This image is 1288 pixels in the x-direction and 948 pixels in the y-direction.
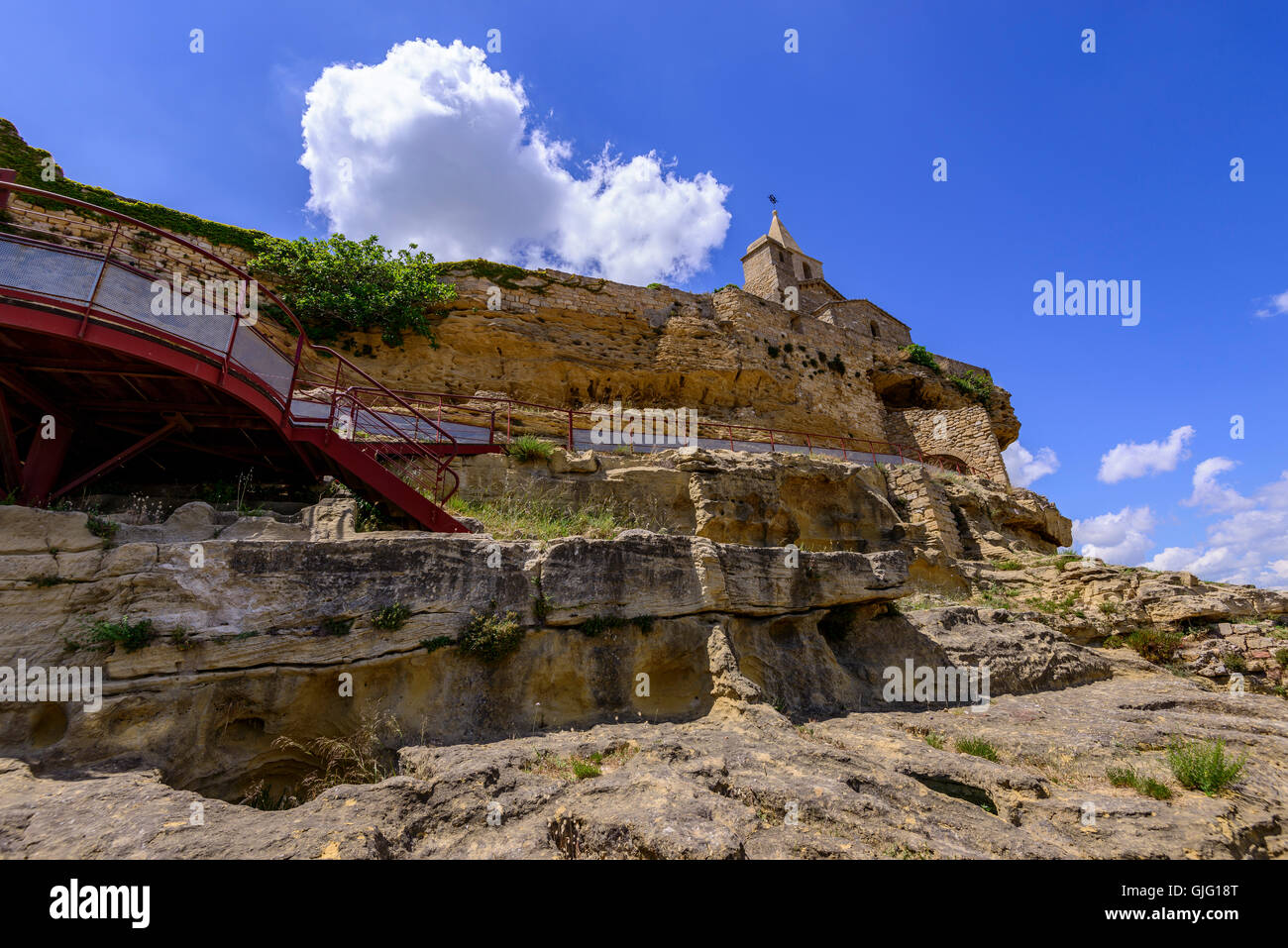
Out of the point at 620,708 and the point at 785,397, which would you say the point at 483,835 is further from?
the point at 785,397

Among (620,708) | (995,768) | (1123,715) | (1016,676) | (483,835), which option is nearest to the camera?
(483,835)

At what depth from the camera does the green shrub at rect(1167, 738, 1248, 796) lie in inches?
191

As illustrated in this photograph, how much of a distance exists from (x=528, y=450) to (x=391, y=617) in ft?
18.3

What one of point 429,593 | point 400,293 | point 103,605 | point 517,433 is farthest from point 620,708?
point 400,293

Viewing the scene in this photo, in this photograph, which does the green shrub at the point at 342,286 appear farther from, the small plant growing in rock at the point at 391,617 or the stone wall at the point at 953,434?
the stone wall at the point at 953,434

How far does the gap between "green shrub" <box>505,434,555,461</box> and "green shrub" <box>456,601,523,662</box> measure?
5.16 m

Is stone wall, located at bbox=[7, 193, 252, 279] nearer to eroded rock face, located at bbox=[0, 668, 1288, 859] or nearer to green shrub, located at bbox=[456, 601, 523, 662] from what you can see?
green shrub, located at bbox=[456, 601, 523, 662]

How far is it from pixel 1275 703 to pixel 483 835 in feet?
34.8

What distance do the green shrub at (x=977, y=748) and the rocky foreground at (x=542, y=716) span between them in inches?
2.6

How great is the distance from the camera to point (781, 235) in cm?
4594

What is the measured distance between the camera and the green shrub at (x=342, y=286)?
56.9ft

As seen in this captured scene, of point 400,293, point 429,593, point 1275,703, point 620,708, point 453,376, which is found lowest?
point 1275,703

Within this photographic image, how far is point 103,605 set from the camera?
4.80 meters

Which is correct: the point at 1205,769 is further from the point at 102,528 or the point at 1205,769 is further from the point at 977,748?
the point at 102,528
